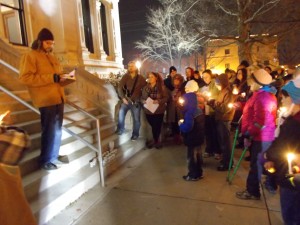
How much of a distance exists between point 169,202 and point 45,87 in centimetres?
239

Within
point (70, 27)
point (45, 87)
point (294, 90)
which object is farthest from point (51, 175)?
point (70, 27)

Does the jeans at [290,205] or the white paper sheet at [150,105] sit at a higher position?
the white paper sheet at [150,105]

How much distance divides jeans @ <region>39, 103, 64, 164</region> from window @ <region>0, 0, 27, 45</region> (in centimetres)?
544

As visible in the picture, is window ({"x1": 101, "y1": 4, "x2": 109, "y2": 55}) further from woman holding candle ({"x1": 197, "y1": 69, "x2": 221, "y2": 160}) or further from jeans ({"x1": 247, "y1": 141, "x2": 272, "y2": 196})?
jeans ({"x1": 247, "y1": 141, "x2": 272, "y2": 196})

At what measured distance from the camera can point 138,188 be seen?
4.20 m

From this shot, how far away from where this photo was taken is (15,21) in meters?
8.16

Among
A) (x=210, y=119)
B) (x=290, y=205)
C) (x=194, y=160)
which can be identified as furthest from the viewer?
(x=210, y=119)

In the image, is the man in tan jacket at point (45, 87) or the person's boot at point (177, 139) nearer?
the man in tan jacket at point (45, 87)

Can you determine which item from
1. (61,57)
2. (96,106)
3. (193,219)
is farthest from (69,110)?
(61,57)

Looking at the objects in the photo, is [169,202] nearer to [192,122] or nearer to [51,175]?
[192,122]

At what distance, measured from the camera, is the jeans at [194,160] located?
437 centimetres

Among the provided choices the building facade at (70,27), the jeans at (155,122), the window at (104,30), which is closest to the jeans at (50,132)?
the jeans at (155,122)

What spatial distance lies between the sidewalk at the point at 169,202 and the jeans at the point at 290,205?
68 centimetres

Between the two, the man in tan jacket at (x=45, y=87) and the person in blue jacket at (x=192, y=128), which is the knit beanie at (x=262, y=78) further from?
the man in tan jacket at (x=45, y=87)
